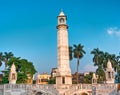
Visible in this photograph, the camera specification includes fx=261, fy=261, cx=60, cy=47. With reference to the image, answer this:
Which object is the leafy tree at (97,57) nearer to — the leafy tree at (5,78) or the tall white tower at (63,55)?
the tall white tower at (63,55)

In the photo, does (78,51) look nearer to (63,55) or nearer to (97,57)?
(97,57)

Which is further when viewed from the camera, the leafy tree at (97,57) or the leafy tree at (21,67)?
the leafy tree at (97,57)

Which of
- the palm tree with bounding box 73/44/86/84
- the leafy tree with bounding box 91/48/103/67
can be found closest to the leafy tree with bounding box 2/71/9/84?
the palm tree with bounding box 73/44/86/84

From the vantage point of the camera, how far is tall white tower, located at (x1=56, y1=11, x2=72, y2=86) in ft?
161

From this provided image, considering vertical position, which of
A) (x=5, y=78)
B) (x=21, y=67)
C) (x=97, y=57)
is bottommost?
(x=5, y=78)

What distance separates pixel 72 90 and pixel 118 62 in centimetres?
2756

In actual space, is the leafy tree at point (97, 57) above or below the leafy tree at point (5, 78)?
above

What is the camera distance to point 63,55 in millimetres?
51469

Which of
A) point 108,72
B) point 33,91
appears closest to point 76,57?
point 108,72

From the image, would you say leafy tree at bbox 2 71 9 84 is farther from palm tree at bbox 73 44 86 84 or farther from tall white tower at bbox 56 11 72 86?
palm tree at bbox 73 44 86 84

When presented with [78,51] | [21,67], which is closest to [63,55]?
[21,67]

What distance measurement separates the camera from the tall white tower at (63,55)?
49.0m

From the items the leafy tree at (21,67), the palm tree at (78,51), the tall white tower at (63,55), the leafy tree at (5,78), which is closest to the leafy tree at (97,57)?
the palm tree at (78,51)

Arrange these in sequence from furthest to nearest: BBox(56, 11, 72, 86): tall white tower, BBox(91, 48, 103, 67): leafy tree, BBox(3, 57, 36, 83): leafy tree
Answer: BBox(91, 48, 103, 67): leafy tree, BBox(3, 57, 36, 83): leafy tree, BBox(56, 11, 72, 86): tall white tower
